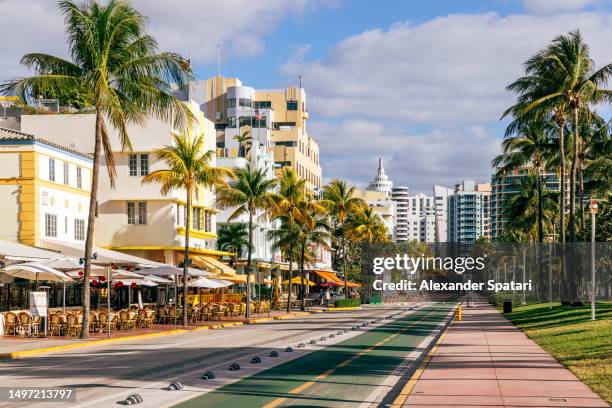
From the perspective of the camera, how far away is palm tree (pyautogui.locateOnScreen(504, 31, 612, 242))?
51.2 meters

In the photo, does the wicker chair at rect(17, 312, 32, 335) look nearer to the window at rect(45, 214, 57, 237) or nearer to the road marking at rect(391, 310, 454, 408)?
the window at rect(45, 214, 57, 237)

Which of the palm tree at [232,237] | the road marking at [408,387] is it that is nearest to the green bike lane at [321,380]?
the road marking at [408,387]

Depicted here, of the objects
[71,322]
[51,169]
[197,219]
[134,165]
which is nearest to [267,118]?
[197,219]

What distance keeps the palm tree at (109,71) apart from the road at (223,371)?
6808mm

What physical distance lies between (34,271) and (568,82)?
32011 millimetres

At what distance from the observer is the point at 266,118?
5017 inches

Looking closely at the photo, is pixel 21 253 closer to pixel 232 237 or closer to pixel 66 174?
pixel 66 174

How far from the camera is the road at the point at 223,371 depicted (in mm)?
16984

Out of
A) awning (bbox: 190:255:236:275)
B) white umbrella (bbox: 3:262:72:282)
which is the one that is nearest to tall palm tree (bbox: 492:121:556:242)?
awning (bbox: 190:255:236:275)

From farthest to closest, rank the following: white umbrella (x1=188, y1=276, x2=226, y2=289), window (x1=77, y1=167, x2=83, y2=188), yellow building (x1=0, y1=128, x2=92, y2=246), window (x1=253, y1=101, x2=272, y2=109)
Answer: window (x1=253, y1=101, x2=272, y2=109) → window (x1=77, y1=167, x2=83, y2=188) → white umbrella (x1=188, y1=276, x2=226, y2=289) → yellow building (x1=0, y1=128, x2=92, y2=246)

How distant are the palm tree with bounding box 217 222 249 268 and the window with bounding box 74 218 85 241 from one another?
29.9 metres

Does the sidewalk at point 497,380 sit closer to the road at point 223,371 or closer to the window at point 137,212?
the road at point 223,371

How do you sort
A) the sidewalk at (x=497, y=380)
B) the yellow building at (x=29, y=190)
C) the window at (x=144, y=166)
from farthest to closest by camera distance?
the window at (x=144, y=166) < the yellow building at (x=29, y=190) < the sidewalk at (x=497, y=380)

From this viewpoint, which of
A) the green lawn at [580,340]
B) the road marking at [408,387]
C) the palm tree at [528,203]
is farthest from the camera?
the palm tree at [528,203]
